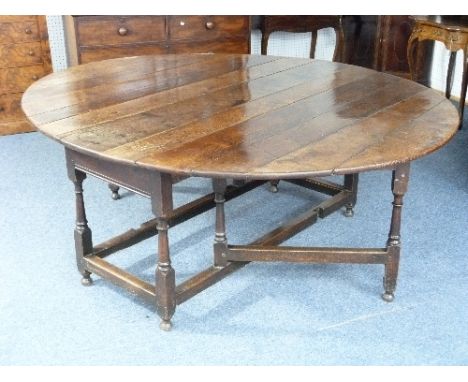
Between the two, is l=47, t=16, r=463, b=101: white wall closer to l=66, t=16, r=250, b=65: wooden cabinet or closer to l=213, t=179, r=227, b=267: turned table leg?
l=66, t=16, r=250, b=65: wooden cabinet

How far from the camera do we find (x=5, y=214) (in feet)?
10.1

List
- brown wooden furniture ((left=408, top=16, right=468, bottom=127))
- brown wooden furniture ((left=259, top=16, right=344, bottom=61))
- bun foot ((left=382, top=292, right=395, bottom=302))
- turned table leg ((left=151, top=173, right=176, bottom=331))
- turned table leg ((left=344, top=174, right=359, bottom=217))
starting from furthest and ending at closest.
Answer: brown wooden furniture ((left=259, top=16, right=344, bottom=61)), brown wooden furniture ((left=408, top=16, right=468, bottom=127)), turned table leg ((left=344, top=174, right=359, bottom=217)), bun foot ((left=382, top=292, right=395, bottom=302)), turned table leg ((left=151, top=173, right=176, bottom=331))

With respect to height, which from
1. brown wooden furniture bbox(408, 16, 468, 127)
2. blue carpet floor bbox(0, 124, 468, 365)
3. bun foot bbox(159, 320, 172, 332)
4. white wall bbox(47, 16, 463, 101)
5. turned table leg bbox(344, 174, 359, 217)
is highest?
brown wooden furniture bbox(408, 16, 468, 127)

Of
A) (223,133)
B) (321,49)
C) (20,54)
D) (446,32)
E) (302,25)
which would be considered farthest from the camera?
(321,49)

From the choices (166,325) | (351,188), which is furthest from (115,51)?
(166,325)

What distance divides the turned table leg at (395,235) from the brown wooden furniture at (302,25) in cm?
257

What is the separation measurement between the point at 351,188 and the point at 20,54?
7.78ft

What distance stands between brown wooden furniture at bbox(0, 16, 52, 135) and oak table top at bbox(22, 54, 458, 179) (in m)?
1.39

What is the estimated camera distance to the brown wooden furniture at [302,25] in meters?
4.56

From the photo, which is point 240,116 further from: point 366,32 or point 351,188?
point 366,32

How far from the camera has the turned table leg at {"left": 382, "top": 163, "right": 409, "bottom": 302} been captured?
2125mm

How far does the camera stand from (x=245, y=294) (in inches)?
95.9

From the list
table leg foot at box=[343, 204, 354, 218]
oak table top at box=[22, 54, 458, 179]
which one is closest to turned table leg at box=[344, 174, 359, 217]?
table leg foot at box=[343, 204, 354, 218]
